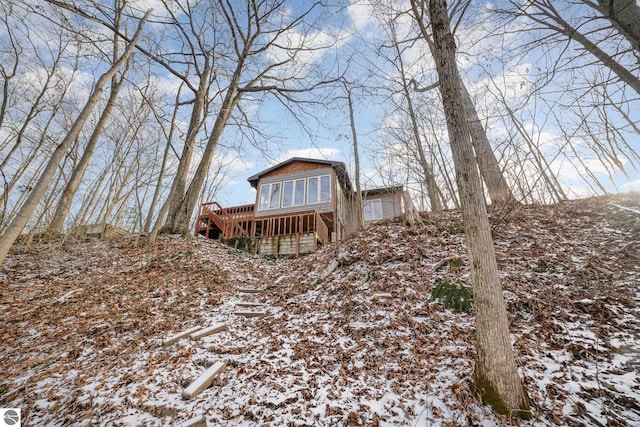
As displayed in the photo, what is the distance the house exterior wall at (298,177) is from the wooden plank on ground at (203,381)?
37.2 feet

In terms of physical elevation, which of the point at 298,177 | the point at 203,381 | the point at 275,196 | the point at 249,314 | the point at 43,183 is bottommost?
the point at 203,381

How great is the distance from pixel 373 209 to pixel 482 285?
618 inches

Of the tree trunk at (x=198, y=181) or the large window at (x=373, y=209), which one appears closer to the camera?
the tree trunk at (x=198, y=181)

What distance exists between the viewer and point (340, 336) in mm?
3828

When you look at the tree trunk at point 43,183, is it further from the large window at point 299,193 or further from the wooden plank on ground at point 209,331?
the large window at point 299,193

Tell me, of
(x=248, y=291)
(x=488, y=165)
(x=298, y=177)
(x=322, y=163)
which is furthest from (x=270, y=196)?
(x=488, y=165)

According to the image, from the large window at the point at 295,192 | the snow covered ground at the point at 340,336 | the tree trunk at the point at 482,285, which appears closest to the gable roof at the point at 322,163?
the large window at the point at 295,192

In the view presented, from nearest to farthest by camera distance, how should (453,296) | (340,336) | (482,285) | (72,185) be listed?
(482,285), (340,336), (453,296), (72,185)

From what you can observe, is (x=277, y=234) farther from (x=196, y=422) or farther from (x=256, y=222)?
(x=196, y=422)

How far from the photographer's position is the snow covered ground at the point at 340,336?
A: 8.21 ft

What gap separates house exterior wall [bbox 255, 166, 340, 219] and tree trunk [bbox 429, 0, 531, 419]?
11.4 meters

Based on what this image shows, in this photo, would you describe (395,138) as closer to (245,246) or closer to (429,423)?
(245,246)

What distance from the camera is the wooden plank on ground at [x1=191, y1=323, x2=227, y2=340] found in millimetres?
4020

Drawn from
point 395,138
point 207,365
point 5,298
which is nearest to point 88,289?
point 5,298
